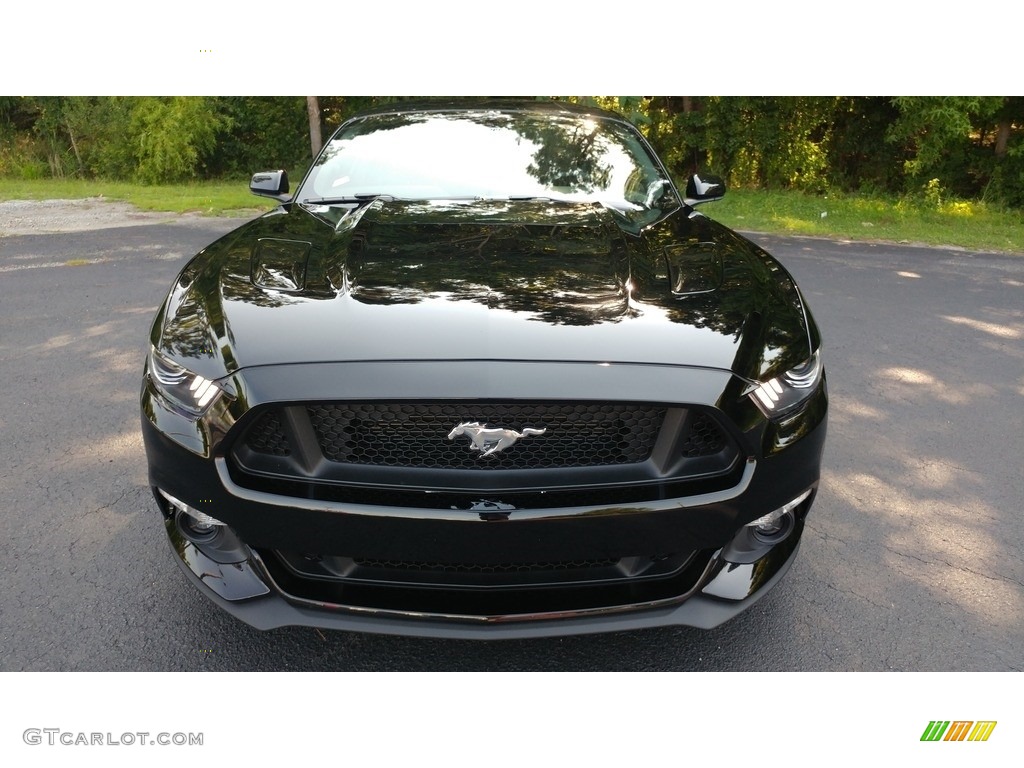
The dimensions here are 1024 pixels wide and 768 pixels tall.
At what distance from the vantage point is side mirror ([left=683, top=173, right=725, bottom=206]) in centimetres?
362

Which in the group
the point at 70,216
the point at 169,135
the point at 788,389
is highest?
the point at 788,389

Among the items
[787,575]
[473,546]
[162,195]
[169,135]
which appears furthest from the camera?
[169,135]

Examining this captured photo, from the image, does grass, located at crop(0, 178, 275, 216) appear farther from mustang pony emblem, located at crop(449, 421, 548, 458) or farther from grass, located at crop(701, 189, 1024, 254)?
mustang pony emblem, located at crop(449, 421, 548, 458)

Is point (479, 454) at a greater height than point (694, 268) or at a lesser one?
lesser

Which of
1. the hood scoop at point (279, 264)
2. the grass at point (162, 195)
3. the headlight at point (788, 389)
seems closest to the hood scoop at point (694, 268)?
the headlight at point (788, 389)

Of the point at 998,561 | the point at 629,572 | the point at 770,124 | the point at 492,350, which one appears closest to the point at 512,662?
the point at 629,572

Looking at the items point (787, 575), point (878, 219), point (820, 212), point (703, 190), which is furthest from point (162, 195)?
point (787, 575)

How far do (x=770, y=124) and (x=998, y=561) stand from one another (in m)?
13.7

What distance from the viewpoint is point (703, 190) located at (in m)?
3.64

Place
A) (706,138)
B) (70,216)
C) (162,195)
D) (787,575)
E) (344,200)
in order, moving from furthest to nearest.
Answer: (706,138), (162,195), (70,216), (344,200), (787,575)

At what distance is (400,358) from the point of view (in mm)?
1886

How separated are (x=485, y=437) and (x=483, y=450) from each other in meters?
0.03

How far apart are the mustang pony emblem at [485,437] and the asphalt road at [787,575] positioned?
2.45ft

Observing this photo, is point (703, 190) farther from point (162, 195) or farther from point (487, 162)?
point (162, 195)
